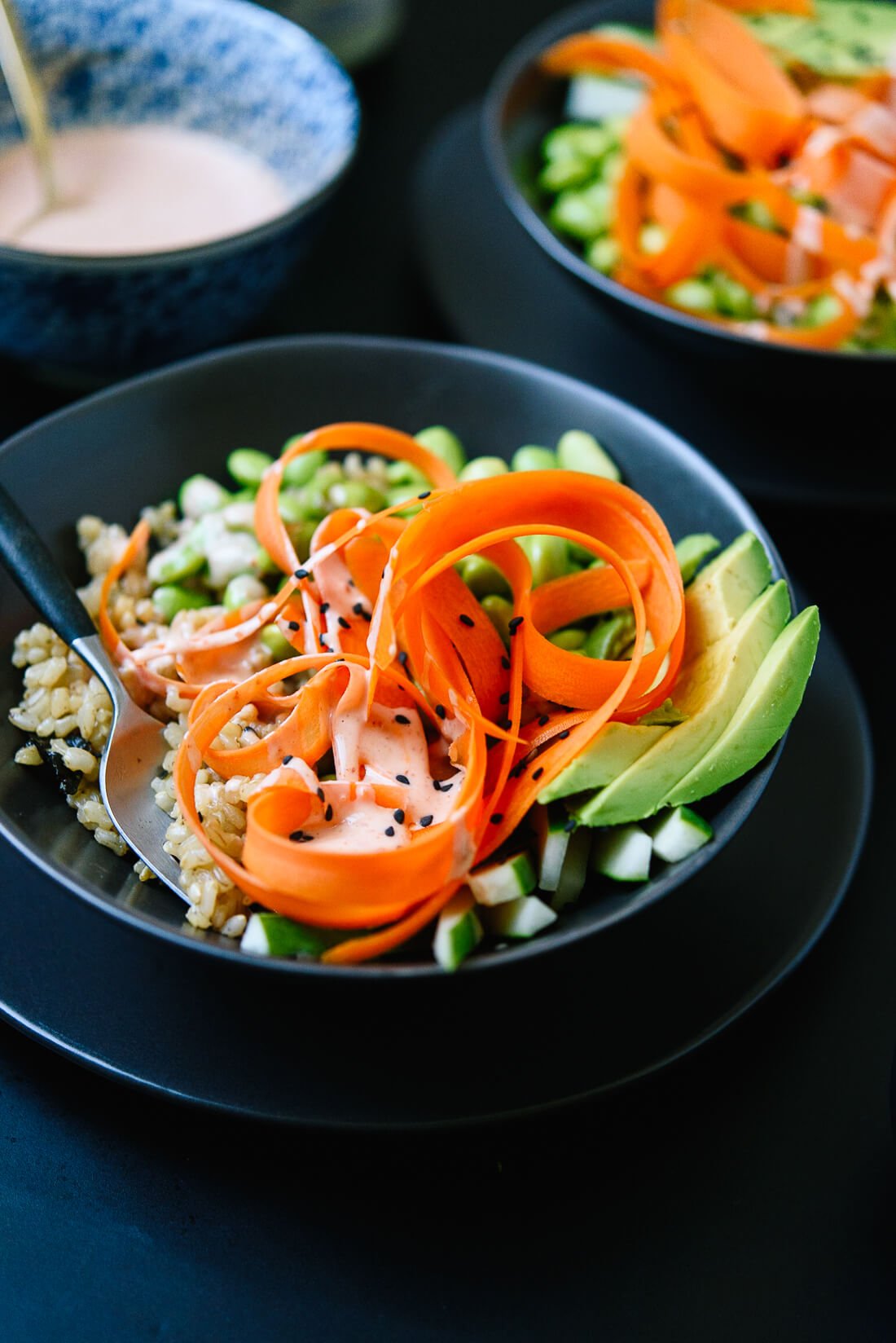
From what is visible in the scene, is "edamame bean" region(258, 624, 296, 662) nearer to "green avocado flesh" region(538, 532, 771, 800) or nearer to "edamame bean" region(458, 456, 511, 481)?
"edamame bean" region(458, 456, 511, 481)

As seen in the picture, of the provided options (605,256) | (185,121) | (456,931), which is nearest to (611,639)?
(456,931)

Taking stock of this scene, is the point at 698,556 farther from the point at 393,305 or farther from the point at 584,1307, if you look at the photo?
the point at 393,305

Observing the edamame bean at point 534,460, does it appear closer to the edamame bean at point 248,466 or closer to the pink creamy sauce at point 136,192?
the edamame bean at point 248,466

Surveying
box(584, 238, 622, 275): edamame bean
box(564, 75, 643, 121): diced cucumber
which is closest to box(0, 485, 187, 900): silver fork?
box(584, 238, 622, 275): edamame bean

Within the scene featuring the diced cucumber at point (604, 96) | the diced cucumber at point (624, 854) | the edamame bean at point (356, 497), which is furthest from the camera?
the diced cucumber at point (604, 96)

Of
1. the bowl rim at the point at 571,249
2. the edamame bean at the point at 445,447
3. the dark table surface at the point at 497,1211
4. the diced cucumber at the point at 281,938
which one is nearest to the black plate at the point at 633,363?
the bowl rim at the point at 571,249

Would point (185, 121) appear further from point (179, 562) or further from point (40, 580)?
point (40, 580)
